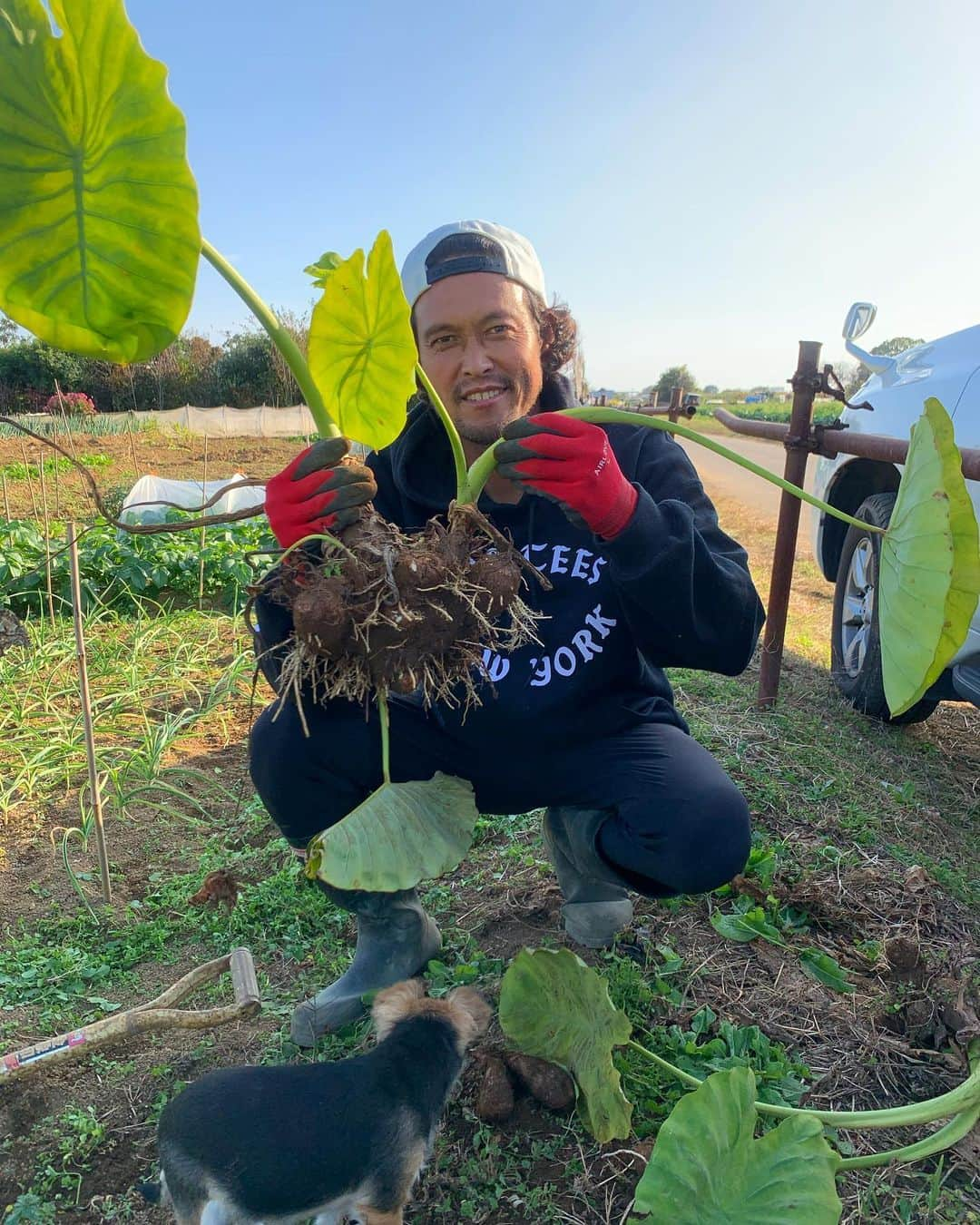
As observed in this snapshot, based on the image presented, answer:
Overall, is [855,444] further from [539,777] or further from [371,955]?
[371,955]

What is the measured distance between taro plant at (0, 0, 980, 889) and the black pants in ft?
0.72

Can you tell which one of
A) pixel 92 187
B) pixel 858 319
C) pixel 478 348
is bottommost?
pixel 478 348

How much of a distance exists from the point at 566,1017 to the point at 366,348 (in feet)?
4.03

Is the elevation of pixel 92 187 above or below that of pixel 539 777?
above

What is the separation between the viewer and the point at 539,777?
5.79ft

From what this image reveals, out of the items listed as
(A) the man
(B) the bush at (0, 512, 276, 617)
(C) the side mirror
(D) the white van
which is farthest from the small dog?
(B) the bush at (0, 512, 276, 617)

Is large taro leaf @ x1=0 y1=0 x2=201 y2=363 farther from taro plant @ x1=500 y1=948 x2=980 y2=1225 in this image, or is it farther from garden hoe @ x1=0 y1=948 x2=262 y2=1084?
taro plant @ x1=500 y1=948 x2=980 y2=1225

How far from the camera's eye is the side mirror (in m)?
3.15

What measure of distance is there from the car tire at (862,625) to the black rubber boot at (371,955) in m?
1.97

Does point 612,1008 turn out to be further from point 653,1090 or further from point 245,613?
point 245,613

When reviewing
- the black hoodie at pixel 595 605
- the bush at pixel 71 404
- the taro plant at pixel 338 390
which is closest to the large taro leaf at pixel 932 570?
the taro plant at pixel 338 390

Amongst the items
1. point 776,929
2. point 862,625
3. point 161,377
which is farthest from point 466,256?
point 161,377

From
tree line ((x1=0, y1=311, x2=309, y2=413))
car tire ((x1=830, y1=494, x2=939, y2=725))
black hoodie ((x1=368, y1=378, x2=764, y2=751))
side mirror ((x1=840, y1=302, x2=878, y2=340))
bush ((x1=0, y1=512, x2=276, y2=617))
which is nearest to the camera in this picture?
black hoodie ((x1=368, y1=378, x2=764, y2=751))

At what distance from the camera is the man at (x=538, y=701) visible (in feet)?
5.43
